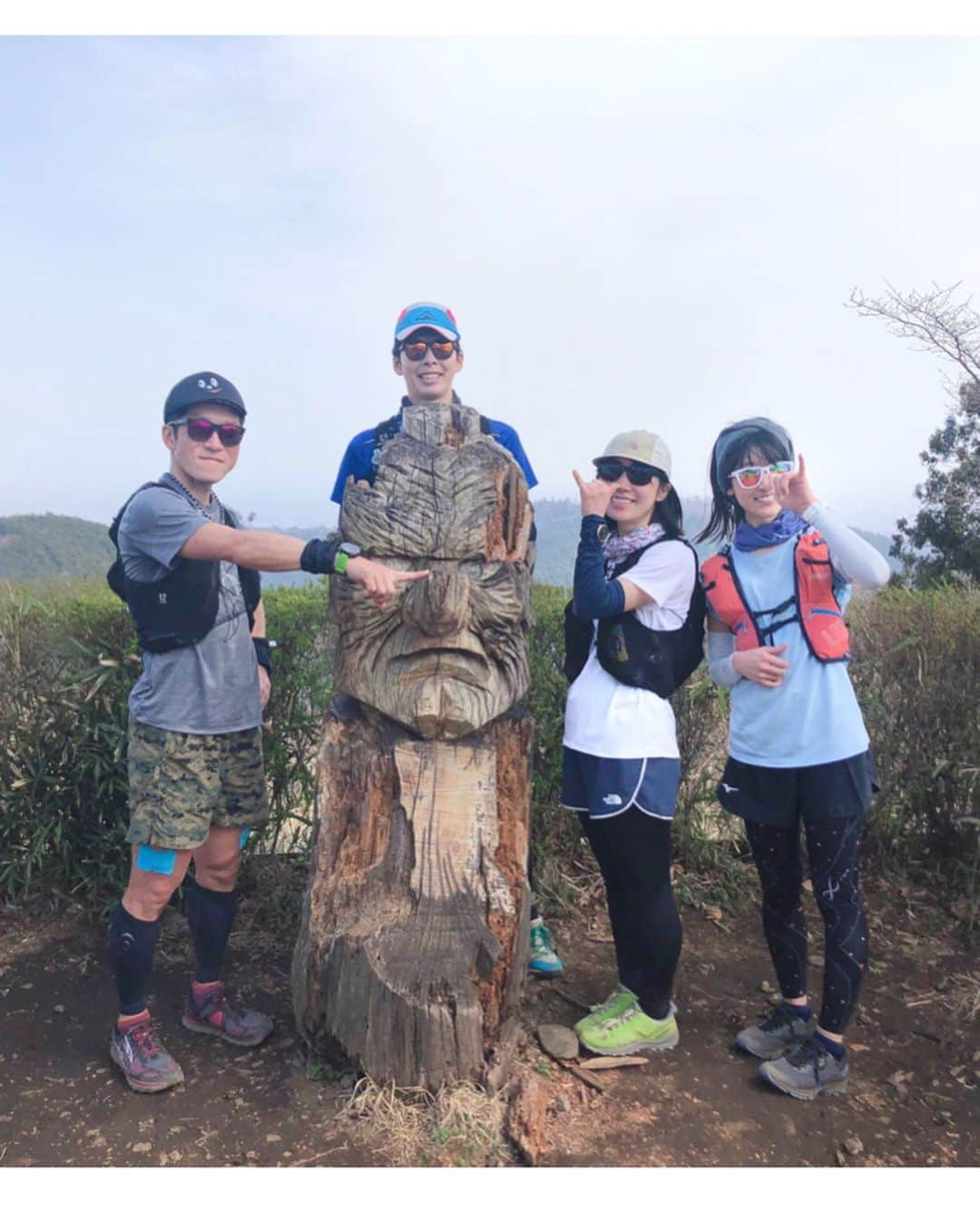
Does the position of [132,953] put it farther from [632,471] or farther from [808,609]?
[808,609]

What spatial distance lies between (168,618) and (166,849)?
2.49ft

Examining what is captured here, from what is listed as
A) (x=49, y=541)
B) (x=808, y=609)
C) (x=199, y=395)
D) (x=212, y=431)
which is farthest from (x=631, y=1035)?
(x=49, y=541)

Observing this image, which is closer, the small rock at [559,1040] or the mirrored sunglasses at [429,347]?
the small rock at [559,1040]

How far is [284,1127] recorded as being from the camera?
275 centimetres

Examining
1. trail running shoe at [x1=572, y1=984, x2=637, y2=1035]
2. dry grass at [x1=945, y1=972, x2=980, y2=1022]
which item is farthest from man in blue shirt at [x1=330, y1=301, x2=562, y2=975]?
dry grass at [x1=945, y1=972, x2=980, y2=1022]

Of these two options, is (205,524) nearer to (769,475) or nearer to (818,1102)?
(769,475)

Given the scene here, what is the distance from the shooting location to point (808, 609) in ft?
9.53

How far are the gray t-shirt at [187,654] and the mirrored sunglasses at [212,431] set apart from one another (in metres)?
0.19

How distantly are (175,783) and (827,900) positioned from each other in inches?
84.8

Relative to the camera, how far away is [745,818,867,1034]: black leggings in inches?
113

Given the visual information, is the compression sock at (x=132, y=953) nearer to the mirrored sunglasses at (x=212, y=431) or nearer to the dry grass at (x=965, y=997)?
the mirrored sunglasses at (x=212, y=431)

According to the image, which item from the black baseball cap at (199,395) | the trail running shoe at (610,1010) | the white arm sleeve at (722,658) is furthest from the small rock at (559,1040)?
the black baseball cap at (199,395)

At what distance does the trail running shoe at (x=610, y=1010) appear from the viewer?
10.5 feet

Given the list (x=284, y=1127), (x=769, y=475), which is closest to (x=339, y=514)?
(x=769, y=475)
